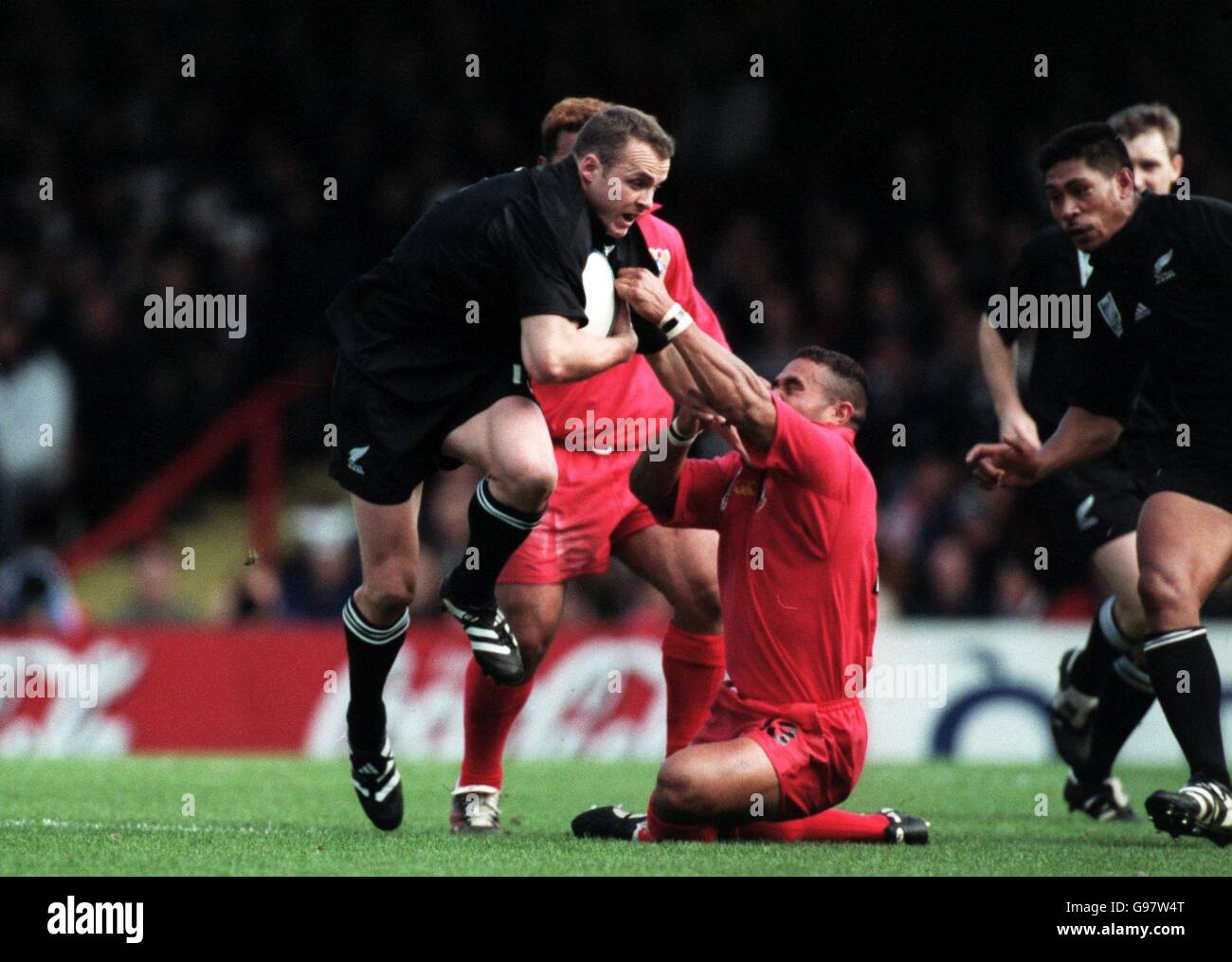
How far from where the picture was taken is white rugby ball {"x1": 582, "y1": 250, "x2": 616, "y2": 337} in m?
5.97

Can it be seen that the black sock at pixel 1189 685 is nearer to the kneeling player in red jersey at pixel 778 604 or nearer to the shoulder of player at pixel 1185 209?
the kneeling player in red jersey at pixel 778 604

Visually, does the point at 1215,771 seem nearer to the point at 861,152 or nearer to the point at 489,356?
the point at 489,356

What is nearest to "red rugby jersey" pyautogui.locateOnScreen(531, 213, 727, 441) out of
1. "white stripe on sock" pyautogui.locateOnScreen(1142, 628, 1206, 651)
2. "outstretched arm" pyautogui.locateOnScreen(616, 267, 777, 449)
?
"outstretched arm" pyautogui.locateOnScreen(616, 267, 777, 449)

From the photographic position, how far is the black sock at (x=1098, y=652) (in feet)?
25.1

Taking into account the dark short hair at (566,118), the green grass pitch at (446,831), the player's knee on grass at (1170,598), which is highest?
the dark short hair at (566,118)

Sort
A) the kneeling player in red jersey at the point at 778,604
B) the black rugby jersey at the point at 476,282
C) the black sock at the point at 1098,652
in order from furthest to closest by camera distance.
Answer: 1. the black sock at the point at 1098,652
2. the kneeling player in red jersey at the point at 778,604
3. the black rugby jersey at the point at 476,282

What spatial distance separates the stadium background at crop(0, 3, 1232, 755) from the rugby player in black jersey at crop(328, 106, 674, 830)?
5191 millimetres

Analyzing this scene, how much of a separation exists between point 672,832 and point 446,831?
0.87 metres

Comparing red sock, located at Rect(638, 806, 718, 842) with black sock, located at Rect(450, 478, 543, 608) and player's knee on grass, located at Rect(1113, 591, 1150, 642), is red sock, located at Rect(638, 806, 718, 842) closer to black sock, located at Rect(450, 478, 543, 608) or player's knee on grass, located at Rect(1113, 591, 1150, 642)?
black sock, located at Rect(450, 478, 543, 608)

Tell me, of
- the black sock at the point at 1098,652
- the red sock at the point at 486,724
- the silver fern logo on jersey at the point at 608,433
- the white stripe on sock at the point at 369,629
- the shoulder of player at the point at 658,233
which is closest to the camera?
the white stripe on sock at the point at 369,629

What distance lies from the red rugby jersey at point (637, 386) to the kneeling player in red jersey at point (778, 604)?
3.06ft

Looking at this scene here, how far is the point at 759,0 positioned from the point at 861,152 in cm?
185

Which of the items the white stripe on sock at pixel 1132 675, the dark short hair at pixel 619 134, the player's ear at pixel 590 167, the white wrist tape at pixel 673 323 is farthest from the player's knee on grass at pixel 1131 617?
the player's ear at pixel 590 167

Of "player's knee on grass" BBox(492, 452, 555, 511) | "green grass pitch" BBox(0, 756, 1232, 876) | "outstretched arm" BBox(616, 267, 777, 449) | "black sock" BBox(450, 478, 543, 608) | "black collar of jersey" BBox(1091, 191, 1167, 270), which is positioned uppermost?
"black collar of jersey" BBox(1091, 191, 1167, 270)
